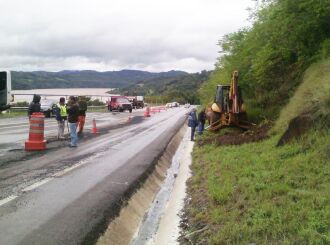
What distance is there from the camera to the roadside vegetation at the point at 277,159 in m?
6.56

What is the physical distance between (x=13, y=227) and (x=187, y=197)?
434 cm

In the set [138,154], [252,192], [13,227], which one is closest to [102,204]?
[13,227]

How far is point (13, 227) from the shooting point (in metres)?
6.84

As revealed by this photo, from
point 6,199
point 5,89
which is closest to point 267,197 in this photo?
point 6,199

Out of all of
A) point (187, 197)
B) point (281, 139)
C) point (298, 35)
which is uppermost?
point (298, 35)

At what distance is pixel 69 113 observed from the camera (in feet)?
58.4

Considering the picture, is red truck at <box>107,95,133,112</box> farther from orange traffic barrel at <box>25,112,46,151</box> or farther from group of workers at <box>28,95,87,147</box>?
orange traffic barrel at <box>25,112,46,151</box>

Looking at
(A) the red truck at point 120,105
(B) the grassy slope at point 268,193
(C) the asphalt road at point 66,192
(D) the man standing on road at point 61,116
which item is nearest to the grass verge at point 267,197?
(B) the grassy slope at point 268,193

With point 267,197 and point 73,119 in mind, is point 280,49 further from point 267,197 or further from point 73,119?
point 267,197

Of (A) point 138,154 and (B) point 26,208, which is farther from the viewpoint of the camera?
(A) point 138,154

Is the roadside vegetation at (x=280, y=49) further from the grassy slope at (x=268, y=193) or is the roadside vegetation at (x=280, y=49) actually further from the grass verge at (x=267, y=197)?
the grass verge at (x=267, y=197)

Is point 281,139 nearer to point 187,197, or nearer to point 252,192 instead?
point 187,197

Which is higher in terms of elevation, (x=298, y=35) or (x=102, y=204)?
(x=298, y=35)

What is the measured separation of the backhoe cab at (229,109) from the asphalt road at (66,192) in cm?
559
